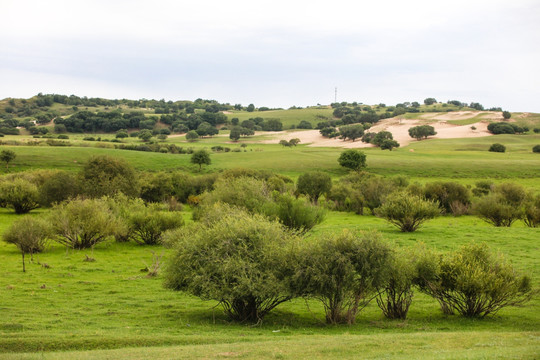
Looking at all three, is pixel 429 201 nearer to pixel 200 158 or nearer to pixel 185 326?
pixel 185 326

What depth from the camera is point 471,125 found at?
16462cm

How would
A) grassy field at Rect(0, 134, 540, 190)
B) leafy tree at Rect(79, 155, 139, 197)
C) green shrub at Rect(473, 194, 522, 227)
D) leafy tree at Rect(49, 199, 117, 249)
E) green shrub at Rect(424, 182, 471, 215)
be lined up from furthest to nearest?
grassy field at Rect(0, 134, 540, 190) < green shrub at Rect(424, 182, 471, 215) < leafy tree at Rect(79, 155, 139, 197) < green shrub at Rect(473, 194, 522, 227) < leafy tree at Rect(49, 199, 117, 249)

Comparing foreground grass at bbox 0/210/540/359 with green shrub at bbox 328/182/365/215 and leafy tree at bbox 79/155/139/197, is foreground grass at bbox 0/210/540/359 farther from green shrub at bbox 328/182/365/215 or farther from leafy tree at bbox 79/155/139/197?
green shrub at bbox 328/182/365/215

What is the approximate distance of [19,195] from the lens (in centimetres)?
5528

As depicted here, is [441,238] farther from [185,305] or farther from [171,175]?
[171,175]

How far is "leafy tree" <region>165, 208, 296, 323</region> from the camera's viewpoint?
1966cm

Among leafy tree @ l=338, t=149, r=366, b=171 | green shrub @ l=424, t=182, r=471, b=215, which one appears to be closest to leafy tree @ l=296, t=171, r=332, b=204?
green shrub @ l=424, t=182, r=471, b=215

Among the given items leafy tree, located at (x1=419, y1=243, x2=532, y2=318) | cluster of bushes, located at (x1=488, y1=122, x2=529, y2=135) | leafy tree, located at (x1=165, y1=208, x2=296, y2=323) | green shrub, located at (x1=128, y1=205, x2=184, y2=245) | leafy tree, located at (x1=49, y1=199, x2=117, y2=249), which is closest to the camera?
leafy tree, located at (x1=165, y1=208, x2=296, y2=323)

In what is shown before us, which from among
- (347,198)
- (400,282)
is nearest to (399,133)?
(347,198)

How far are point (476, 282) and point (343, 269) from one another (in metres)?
5.82

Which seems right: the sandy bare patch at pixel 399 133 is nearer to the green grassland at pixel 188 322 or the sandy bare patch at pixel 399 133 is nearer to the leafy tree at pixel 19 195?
the leafy tree at pixel 19 195

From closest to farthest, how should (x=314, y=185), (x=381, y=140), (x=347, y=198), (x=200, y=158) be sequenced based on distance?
(x=347, y=198) < (x=314, y=185) < (x=200, y=158) < (x=381, y=140)

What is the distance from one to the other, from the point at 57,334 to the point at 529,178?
86.6 meters

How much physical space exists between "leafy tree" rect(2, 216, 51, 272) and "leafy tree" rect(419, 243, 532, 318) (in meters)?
28.6
